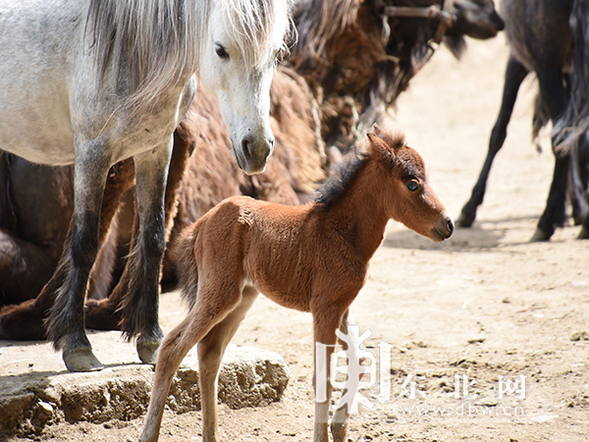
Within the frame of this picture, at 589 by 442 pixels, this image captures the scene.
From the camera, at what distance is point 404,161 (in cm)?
184

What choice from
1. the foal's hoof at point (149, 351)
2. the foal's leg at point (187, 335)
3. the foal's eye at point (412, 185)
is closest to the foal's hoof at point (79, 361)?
the foal's hoof at point (149, 351)

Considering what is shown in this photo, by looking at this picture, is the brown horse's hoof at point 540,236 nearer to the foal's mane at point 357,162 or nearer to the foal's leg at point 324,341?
the foal's mane at point 357,162

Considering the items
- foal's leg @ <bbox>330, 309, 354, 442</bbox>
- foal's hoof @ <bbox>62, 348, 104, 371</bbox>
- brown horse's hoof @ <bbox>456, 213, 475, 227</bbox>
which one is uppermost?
brown horse's hoof @ <bbox>456, 213, 475, 227</bbox>

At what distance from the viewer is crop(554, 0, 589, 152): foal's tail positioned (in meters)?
4.32

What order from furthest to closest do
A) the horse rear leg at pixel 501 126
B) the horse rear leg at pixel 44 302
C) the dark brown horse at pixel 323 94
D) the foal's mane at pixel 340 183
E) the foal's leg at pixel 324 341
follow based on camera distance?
the horse rear leg at pixel 501 126 < the dark brown horse at pixel 323 94 < the horse rear leg at pixel 44 302 < the foal's mane at pixel 340 183 < the foal's leg at pixel 324 341

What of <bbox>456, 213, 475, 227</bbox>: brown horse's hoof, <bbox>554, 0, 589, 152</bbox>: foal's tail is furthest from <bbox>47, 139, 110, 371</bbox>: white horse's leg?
<bbox>456, 213, 475, 227</bbox>: brown horse's hoof

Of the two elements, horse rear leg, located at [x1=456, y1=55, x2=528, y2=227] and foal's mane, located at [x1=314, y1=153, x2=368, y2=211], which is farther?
horse rear leg, located at [x1=456, y1=55, x2=528, y2=227]

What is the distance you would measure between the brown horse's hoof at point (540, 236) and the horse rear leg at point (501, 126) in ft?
2.30

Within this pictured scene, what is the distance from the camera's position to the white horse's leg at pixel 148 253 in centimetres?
231

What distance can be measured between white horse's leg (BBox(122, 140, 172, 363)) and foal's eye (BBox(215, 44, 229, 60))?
0.48 meters

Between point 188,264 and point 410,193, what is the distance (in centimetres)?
75

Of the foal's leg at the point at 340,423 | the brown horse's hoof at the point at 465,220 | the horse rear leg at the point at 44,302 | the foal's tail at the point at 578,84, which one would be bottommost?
the foal's leg at the point at 340,423

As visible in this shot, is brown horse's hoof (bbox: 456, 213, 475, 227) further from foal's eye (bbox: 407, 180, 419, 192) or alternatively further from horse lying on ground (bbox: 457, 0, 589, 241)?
foal's eye (bbox: 407, 180, 419, 192)

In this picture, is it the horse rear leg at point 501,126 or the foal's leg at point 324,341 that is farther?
the horse rear leg at point 501,126
